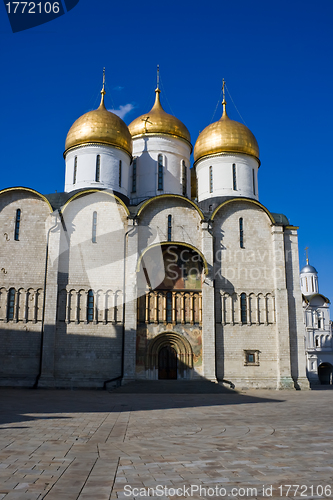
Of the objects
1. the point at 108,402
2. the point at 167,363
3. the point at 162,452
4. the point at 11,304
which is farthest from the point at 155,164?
the point at 162,452

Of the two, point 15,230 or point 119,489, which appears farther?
point 15,230

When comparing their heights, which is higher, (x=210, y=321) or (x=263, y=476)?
(x=210, y=321)

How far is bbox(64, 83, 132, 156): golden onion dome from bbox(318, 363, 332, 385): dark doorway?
24154mm

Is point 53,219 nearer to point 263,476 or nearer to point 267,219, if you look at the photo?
point 267,219

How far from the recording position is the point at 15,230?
61.2 ft

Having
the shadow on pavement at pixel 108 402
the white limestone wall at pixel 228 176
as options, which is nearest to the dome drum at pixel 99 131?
the white limestone wall at pixel 228 176

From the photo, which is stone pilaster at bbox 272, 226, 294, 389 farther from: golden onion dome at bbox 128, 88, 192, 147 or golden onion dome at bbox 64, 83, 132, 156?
golden onion dome at bbox 64, 83, 132, 156

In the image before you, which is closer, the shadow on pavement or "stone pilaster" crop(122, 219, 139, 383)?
the shadow on pavement

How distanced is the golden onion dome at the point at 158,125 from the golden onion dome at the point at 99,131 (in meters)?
1.96

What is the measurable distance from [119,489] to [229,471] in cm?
132

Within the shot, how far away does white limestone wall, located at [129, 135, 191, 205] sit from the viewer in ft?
73.3

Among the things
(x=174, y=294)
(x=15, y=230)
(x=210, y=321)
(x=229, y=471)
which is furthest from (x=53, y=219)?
(x=229, y=471)

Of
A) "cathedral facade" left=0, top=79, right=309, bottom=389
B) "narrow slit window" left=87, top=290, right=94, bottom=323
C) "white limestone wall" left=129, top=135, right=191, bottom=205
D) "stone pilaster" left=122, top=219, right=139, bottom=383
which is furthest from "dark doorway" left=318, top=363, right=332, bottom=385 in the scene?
"narrow slit window" left=87, top=290, right=94, bottom=323

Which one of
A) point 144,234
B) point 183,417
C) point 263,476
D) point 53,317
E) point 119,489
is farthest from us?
point 144,234
